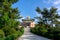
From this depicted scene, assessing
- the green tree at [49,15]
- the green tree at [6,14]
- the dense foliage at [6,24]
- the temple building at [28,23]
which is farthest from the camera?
the temple building at [28,23]

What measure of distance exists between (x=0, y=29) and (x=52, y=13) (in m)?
14.3

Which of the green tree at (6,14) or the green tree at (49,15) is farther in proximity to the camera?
the green tree at (49,15)

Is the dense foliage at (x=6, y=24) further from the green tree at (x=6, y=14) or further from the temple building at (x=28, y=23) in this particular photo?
the temple building at (x=28, y=23)

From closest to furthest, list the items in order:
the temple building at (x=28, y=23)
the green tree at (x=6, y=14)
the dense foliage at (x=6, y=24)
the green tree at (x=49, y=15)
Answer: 1. the dense foliage at (x=6, y=24)
2. the green tree at (x=6, y=14)
3. the green tree at (x=49, y=15)
4. the temple building at (x=28, y=23)

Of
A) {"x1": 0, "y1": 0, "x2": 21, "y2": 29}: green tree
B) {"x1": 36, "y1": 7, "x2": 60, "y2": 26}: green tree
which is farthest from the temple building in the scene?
{"x1": 0, "y1": 0, "x2": 21, "y2": 29}: green tree

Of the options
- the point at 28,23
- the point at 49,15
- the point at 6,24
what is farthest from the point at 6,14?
the point at 28,23

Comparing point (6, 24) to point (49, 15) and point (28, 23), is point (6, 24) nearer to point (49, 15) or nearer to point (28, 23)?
point (49, 15)

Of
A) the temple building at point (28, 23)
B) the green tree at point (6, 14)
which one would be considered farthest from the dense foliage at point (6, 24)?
the temple building at point (28, 23)

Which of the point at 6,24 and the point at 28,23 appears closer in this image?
the point at 6,24

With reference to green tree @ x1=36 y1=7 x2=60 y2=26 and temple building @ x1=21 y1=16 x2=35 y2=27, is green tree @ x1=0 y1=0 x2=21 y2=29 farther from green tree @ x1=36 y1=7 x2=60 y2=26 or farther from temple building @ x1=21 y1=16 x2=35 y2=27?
temple building @ x1=21 y1=16 x2=35 y2=27

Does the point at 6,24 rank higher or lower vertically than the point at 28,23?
lower

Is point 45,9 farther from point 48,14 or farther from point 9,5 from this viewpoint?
point 9,5

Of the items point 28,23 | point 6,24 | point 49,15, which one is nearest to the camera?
point 6,24

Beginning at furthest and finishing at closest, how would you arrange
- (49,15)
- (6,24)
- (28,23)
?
(28,23), (49,15), (6,24)
